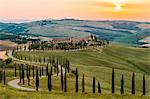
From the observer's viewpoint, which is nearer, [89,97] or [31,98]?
[31,98]

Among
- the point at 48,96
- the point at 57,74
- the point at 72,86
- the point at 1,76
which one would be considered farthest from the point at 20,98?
the point at 57,74

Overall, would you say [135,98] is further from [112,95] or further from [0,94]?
[0,94]

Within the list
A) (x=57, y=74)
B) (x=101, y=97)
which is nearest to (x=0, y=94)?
(x=101, y=97)

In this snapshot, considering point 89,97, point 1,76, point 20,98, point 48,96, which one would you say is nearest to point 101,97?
point 89,97

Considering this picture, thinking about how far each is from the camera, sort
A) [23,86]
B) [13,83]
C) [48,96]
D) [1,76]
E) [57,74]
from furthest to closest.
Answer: [57,74] < [1,76] < [13,83] < [23,86] < [48,96]

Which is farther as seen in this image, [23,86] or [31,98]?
[23,86]

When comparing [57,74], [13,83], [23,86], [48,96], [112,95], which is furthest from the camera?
[57,74]

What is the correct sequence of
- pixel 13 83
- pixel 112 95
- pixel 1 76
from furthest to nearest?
1. pixel 1 76
2. pixel 13 83
3. pixel 112 95

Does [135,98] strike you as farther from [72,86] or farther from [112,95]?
[72,86]

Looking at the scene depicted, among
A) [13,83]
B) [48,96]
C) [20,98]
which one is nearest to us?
[20,98]
